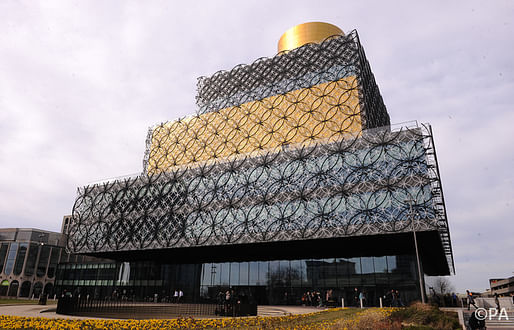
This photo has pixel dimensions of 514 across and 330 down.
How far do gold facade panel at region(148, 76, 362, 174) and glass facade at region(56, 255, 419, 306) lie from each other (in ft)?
A: 51.5

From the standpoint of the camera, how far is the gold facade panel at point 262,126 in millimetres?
46812

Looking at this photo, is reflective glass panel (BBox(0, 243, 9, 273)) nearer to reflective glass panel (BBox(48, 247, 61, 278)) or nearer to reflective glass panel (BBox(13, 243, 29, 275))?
reflective glass panel (BBox(13, 243, 29, 275))

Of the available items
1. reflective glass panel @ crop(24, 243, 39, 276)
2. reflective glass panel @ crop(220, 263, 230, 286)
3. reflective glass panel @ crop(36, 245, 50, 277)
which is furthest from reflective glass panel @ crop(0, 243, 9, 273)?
reflective glass panel @ crop(220, 263, 230, 286)

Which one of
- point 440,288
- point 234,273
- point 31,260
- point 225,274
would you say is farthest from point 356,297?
point 31,260

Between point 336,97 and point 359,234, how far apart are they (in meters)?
20.5

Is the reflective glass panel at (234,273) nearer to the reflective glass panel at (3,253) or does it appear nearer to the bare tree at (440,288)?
the bare tree at (440,288)

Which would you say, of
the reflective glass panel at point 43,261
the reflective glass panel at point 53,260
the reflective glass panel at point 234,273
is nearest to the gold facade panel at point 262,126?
the reflective glass panel at point 234,273

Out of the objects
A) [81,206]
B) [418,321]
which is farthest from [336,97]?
[81,206]

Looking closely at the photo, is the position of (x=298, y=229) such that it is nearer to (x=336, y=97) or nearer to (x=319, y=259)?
(x=319, y=259)

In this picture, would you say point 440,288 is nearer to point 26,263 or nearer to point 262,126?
point 262,126

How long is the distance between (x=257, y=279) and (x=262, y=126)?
21.3 metres

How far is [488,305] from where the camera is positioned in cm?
4416

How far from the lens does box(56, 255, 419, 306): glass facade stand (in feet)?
127

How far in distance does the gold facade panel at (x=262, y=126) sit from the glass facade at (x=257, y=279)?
51.5 ft
